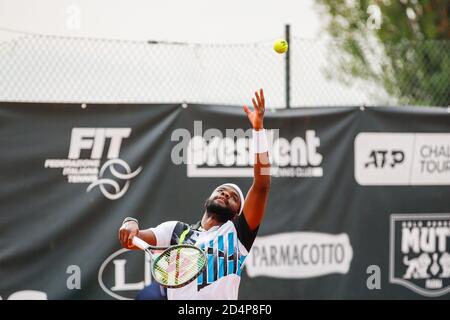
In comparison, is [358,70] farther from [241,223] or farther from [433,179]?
[241,223]

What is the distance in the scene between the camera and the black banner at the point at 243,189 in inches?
266

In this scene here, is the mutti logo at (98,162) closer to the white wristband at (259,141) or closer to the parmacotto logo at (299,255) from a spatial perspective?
the parmacotto logo at (299,255)

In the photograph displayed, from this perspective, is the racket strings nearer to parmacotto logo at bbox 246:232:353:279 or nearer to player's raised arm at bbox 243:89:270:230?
player's raised arm at bbox 243:89:270:230

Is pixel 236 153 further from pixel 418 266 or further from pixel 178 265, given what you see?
pixel 178 265

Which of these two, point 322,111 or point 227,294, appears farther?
point 322,111

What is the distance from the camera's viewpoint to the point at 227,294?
17.6 ft

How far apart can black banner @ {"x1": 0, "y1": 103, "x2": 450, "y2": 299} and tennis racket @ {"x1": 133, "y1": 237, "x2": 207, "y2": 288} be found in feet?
6.16

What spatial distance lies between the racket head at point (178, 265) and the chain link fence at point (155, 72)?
226cm

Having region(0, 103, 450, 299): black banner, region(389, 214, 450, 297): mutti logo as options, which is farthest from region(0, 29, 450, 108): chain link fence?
region(389, 214, 450, 297): mutti logo

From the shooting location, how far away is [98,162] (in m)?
6.88

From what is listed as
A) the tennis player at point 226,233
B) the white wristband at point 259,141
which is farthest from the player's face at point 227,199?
the white wristband at point 259,141
